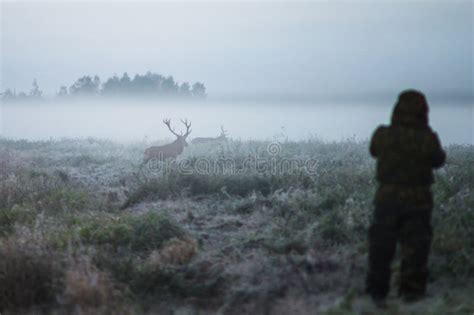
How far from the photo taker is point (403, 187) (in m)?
6.16

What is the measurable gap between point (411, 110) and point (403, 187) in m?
0.87

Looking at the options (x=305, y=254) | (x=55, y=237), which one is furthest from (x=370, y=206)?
(x=55, y=237)

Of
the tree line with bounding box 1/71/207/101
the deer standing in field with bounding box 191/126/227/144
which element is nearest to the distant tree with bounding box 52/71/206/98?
the tree line with bounding box 1/71/207/101

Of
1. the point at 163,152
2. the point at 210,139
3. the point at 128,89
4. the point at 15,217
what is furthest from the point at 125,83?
the point at 15,217

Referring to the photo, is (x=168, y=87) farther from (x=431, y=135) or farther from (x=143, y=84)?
(x=431, y=135)

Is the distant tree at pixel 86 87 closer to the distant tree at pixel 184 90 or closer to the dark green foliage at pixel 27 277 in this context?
the distant tree at pixel 184 90

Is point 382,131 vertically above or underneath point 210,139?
above

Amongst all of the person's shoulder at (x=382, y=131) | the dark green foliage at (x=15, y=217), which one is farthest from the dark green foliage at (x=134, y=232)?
the person's shoulder at (x=382, y=131)

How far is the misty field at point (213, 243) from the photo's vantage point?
266 inches

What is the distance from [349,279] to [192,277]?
2177 millimetres

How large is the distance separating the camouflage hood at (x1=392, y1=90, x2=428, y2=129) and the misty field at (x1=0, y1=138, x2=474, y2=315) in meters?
1.99

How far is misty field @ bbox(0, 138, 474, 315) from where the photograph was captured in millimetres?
6746

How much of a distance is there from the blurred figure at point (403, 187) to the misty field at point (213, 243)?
0.50 meters

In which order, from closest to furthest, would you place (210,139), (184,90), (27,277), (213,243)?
(27,277)
(213,243)
(210,139)
(184,90)
